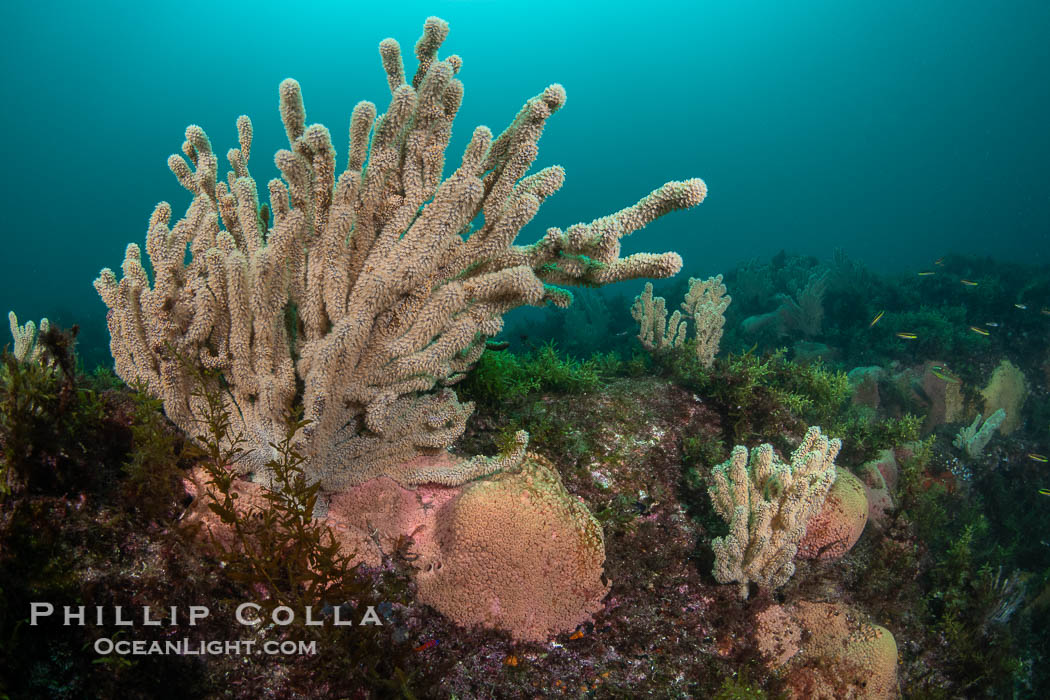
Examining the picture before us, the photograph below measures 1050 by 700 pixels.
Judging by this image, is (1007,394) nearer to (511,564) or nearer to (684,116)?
(511,564)

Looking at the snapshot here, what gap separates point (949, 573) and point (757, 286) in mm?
14179

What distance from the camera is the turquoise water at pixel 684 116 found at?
84625 mm

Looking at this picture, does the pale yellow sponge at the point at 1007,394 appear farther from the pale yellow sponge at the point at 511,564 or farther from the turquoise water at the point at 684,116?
the turquoise water at the point at 684,116

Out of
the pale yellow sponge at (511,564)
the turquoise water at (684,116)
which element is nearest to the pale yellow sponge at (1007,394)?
the pale yellow sponge at (511,564)

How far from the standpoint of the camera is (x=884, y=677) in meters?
3.30

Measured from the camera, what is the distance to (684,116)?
446ft

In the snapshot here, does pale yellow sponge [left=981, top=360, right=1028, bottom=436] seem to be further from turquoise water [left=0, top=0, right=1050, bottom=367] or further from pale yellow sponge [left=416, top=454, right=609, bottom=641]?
turquoise water [left=0, top=0, right=1050, bottom=367]

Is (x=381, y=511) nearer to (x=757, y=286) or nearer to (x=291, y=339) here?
(x=291, y=339)

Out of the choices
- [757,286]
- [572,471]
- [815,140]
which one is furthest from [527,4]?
[572,471]

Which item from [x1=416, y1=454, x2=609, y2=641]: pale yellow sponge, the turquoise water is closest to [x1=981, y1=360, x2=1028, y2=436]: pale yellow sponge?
[x1=416, y1=454, x2=609, y2=641]: pale yellow sponge

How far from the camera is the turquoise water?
8462 centimetres

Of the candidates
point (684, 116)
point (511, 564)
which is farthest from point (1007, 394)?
point (684, 116)

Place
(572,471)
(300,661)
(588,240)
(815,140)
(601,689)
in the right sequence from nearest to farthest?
1. (300,661)
2. (588,240)
3. (601,689)
4. (572,471)
5. (815,140)

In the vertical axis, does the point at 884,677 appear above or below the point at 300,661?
below
